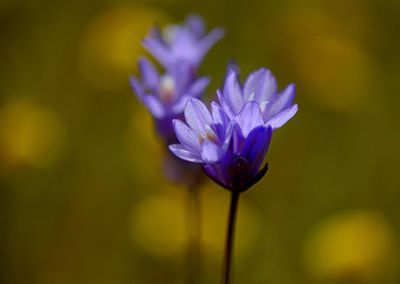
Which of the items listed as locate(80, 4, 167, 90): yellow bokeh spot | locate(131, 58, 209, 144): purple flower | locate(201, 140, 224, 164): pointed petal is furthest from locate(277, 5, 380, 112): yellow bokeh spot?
locate(201, 140, 224, 164): pointed petal

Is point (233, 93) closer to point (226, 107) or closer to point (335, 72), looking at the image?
point (226, 107)

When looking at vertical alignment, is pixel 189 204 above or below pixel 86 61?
below

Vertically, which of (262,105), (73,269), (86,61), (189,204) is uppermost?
Answer: (86,61)

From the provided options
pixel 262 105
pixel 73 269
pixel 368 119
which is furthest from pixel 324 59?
pixel 262 105

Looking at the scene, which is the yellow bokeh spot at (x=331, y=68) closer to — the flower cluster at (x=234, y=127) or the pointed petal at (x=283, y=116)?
the flower cluster at (x=234, y=127)

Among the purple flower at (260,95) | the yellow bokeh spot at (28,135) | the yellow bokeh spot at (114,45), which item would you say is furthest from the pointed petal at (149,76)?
the yellow bokeh spot at (114,45)

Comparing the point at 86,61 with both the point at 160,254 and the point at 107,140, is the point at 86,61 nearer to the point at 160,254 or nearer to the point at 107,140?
the point at 107,140
